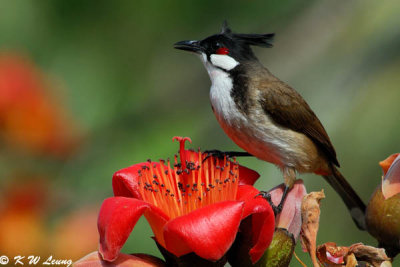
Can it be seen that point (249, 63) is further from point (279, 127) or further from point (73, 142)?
point (73, 142)

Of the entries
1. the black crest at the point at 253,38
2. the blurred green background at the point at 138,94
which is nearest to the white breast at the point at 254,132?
the black crest at the point at 253,38

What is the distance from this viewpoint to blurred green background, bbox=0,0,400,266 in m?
2.31

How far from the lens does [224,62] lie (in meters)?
1.70

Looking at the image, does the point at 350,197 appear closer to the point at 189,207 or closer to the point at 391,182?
the point at 391,182

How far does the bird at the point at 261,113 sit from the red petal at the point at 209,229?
2.07ft

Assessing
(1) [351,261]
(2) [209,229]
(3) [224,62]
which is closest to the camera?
(2) [209,229]

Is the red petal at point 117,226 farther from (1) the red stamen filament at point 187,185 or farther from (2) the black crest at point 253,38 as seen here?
(2) the black crest at point 253,38

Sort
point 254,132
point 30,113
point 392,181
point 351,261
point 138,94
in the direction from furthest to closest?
point 138,94 → point 30,113 → point 254,132 → point 392,181 → point 351,261

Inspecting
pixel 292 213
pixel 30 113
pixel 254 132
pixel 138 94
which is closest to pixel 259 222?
pixel 292 213

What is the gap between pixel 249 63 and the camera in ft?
5.62

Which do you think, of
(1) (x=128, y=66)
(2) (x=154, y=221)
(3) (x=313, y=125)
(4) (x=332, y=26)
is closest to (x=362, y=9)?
(4) (x=332, y=26)

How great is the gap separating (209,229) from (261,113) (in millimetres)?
768

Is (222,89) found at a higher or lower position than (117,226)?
higher

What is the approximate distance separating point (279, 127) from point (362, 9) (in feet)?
7.79
